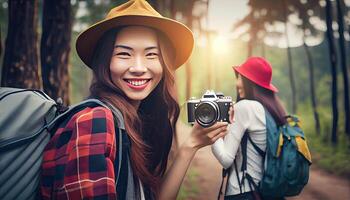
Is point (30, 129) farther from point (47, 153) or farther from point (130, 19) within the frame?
point (130, 19)

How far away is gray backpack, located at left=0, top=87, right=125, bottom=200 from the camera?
1.31 m

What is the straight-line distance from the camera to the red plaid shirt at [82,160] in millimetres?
1257

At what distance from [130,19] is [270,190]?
1.82 metres

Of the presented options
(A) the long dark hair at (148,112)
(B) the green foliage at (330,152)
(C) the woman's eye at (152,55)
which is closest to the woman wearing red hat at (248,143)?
(A) the long dark hair at (148,112)

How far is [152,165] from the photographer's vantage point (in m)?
1.89

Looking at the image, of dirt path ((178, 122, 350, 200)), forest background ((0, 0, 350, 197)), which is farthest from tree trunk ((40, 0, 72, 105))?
dirt path ((178, 122, 350, 200))

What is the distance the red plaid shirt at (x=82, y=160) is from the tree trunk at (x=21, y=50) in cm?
255

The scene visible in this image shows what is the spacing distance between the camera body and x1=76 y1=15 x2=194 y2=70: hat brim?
1.02 feet

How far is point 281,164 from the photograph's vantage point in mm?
2652

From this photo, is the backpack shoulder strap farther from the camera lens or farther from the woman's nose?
the camera lens

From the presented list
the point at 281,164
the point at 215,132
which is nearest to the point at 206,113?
the point at 215,132

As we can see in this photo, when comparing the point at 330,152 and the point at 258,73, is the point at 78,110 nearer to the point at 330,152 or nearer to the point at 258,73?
the point at 258,73

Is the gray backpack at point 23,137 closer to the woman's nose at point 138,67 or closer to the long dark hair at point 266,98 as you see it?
the woman's nose at point 138,67

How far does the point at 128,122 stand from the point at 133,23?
21.6 inches
